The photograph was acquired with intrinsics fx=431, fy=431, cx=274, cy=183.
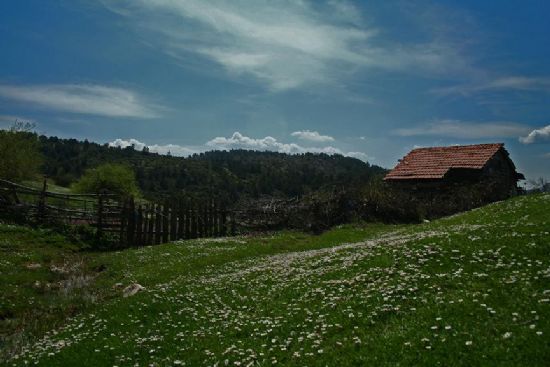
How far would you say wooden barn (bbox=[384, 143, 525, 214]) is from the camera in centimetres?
4972

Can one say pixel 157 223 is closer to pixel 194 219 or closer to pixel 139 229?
A: pixel 139 229

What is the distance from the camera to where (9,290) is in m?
20.4

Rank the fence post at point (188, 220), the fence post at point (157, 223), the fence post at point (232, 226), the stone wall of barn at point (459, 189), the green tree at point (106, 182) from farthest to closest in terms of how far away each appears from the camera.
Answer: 1. the green tree at point (106, 182)
2. the stone wall of barn at point (459, 189)
3. the fence post at point (232, 226)
4. the fence post at point (188, 220)
5. the fence post at point (157, 223)

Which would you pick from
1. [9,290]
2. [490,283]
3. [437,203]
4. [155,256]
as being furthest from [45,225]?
[437,203]

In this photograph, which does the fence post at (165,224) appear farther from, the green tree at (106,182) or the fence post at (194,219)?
the green tree at (106,182)

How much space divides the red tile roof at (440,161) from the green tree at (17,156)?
184 ft

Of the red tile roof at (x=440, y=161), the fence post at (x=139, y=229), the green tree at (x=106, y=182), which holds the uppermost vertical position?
the red tile roof at (x=440, y=161)

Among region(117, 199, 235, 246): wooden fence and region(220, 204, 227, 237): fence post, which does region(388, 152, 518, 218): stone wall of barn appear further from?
region(117, 199, 235, 246): wooden fence

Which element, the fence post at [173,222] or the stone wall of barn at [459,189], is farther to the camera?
the stone wall of barn at [459,189]

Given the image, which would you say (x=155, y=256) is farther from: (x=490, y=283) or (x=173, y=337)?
(x=490, y=283)

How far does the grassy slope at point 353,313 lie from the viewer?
9398 mm

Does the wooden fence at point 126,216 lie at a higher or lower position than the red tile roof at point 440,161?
lower

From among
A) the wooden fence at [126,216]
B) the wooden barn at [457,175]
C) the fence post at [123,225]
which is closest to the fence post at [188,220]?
the wooden fence at [126,216]

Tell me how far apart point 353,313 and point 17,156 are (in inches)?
2721
